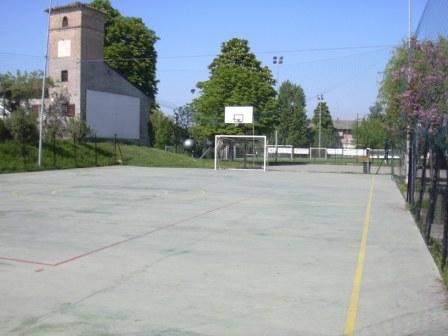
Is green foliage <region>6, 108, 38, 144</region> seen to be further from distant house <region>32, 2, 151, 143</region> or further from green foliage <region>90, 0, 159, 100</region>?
green foliage <region>90, 0, 159, 100</region>

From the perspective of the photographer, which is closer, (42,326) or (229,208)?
(42,326)

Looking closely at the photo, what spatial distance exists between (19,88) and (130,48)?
20.0 m

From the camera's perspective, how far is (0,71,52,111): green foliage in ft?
167

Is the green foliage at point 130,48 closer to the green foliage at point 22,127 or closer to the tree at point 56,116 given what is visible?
the tree at point 56,116

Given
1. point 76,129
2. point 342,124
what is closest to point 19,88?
point 76,129

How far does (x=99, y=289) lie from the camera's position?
7.44m

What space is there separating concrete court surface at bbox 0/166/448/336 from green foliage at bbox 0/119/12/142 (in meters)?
22.3

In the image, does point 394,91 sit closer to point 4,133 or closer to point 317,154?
point 4,133

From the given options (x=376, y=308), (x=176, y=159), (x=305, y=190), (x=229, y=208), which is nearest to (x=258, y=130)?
(x=176, y=159)

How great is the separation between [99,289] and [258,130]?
1909 inches

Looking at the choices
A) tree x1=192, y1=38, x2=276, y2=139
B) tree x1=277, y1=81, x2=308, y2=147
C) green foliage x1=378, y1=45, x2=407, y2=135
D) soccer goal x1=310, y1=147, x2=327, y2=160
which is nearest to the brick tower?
tree x1=192, y1=38, x2=276, y2=139

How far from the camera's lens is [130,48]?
223ft

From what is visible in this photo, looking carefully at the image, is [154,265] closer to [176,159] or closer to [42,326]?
[42,326]

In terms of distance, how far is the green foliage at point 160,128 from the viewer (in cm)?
6462
